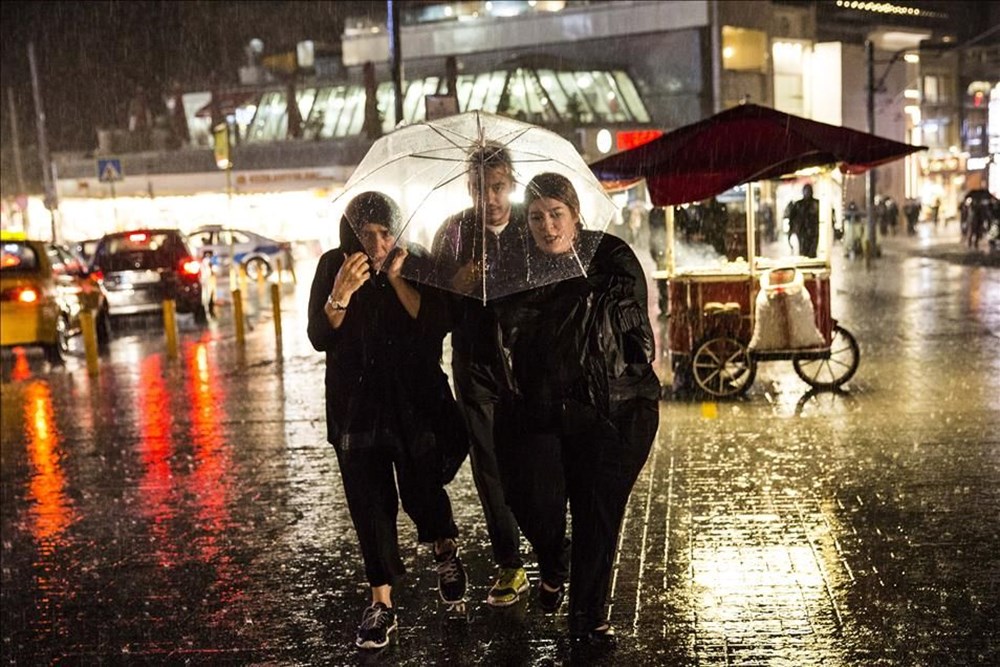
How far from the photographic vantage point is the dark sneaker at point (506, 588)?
611cm

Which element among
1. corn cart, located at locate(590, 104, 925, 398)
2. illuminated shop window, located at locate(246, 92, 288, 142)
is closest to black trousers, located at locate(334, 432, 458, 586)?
corn cart, located at locate(590, 104, 925, 398)

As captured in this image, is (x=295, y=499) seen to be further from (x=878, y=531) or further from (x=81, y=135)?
(x=81, y=135)

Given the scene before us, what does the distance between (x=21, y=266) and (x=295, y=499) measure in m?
10.6

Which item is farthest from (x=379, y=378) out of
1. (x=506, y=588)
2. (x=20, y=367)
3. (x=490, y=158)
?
(x=20, y=367)

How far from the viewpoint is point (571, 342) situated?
17.5 ft

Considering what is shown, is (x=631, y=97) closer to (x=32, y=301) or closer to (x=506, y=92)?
(x=506, y=92)

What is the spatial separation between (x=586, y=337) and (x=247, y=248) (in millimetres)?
31733

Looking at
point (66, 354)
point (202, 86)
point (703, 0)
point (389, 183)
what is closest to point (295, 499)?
point (389, 183)

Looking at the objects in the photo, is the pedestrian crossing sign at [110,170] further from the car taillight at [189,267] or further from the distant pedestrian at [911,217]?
the distant pedestrian at [911,217]

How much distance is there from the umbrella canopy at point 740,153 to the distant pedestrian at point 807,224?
1.52 meters

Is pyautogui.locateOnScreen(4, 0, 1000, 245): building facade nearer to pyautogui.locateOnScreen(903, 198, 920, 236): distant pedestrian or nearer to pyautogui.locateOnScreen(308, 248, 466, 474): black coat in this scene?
pyautogui.locateOnScreen(903, 198, 920, 236): distant pedestrian

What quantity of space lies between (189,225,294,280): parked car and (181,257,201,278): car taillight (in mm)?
11314

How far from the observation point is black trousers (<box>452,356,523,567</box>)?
5590 millimetres

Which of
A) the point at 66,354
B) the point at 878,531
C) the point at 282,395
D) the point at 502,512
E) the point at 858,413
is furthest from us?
the point at 66,354
